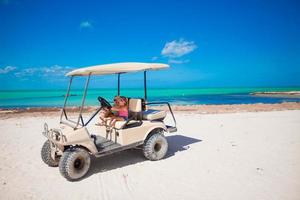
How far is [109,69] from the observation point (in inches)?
217

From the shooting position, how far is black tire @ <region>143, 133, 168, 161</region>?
5996mm

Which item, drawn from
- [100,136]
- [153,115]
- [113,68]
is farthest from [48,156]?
[153,115]

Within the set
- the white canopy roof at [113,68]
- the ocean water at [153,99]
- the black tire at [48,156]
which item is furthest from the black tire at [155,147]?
the ocean water at [153,99]

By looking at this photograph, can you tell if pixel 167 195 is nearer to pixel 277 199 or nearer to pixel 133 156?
pixel 277 199

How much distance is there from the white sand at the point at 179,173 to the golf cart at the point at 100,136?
352mm

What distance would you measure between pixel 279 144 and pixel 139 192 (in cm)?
552

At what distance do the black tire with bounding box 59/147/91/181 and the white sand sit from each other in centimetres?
18

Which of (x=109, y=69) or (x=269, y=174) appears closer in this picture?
(x=269, y=174)

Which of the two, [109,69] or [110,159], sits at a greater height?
[109,69]

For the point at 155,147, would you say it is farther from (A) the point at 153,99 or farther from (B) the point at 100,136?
(A) the point at 153,99

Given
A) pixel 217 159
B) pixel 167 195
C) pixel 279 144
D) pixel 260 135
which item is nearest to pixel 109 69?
pixel 167 195

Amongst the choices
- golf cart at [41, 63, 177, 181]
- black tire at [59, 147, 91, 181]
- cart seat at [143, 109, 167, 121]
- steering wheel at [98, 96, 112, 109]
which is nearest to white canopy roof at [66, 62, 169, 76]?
golf cart at [41, 63, 177, 181]

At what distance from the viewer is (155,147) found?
6270 millimetres

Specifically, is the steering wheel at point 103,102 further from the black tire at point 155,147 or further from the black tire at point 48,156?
the black tire at point 48,156
